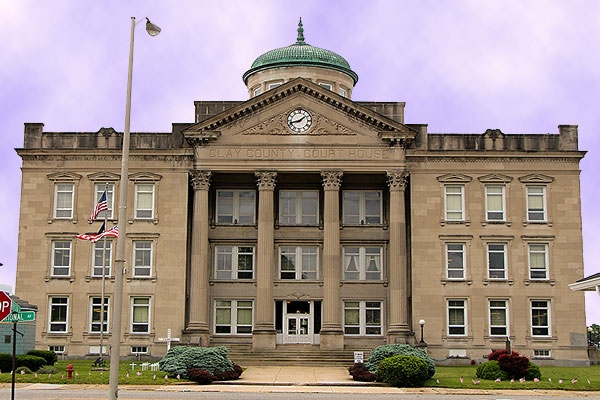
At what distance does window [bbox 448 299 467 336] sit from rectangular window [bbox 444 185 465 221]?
5180 millimetres

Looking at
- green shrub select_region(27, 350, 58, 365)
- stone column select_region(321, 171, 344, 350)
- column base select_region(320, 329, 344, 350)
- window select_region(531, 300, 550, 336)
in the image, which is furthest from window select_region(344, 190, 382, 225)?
green shrub select_region(27, 350, 58, 365)

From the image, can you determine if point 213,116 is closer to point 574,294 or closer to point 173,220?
point 173,220

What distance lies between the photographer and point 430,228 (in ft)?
177

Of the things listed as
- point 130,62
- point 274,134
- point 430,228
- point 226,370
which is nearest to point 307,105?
point 274,134

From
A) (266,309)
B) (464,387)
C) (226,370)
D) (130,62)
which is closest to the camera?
(130,62)

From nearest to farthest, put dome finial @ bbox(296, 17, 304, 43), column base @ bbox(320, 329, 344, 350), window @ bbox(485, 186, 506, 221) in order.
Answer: column base @ bbox(320, 329, 344, 350) → window @ bbox(485, 186, 506, 221) → dome finial @ bbox(296, 17, 304, 43)

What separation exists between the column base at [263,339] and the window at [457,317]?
10688 millimetres

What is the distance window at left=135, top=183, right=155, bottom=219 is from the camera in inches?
2144

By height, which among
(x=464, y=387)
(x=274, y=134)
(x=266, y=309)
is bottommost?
(x=464, y=387)

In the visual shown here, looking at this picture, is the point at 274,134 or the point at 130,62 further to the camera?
the point at 274,134

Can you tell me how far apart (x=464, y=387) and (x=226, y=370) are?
1003cm

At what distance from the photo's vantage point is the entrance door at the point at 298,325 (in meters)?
54.7

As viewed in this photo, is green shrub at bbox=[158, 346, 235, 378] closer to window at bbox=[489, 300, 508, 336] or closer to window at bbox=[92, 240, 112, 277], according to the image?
window at bbox=[92, 240, 112, 277]

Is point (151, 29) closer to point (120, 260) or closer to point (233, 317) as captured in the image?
point (120, 260)
